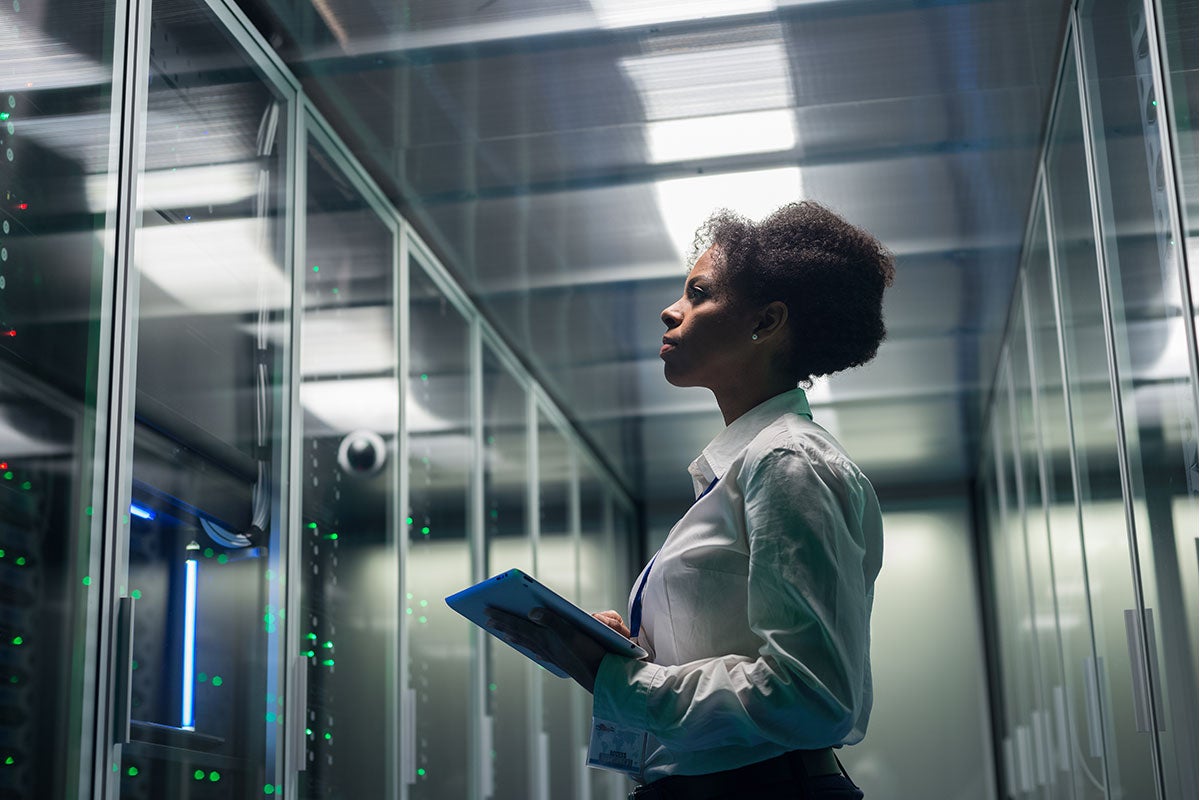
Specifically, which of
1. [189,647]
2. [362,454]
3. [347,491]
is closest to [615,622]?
[189,647]

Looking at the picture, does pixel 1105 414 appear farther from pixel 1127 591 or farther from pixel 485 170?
pixel 485 170

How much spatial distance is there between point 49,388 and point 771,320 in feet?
3.56

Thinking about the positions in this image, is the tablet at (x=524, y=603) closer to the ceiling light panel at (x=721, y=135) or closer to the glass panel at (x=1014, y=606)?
the ceiling light panel at (x=721, y=135)

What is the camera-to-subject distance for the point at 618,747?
1453 mm

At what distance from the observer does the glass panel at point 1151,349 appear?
7.46 ft

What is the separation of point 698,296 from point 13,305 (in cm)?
98

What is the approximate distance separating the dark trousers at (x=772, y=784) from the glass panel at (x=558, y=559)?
4477mm

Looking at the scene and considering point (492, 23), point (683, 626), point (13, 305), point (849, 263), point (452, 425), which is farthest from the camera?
point (452, 425)

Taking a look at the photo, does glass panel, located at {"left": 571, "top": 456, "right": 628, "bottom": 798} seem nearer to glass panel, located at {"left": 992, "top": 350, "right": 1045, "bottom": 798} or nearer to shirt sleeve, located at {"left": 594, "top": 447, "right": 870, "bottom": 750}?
glass panel, located at {"left": 992, "top": 350, "right": 1045, "bottom": 798}

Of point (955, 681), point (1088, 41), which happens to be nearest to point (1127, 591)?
point (1088, 41)

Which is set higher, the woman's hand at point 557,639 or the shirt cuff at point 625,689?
the woman's hand at point 557,639

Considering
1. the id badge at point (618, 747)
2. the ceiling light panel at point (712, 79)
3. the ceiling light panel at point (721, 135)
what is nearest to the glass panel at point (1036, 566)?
the ceiling light panel at point (721, 135)

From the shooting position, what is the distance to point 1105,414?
125 inches

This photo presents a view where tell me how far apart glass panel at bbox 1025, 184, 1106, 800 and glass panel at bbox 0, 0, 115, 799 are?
2.59 metres
